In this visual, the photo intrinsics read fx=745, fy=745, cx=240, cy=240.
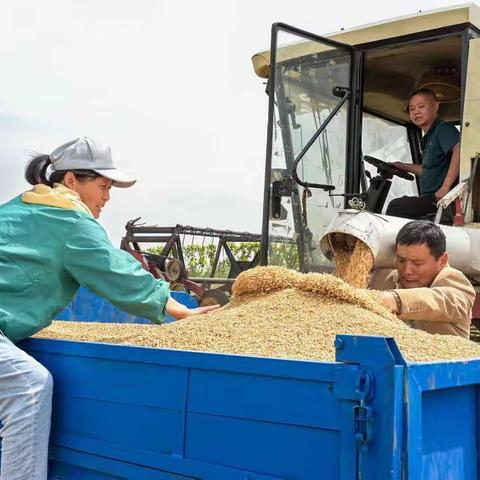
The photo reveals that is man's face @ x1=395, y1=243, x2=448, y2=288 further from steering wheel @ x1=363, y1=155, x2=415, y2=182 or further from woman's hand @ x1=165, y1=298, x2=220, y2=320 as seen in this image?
steering wheel @ x1=363, y1=155, x2=415, y2=182

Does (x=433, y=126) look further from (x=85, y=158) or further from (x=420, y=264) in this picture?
(x=85, y=158)

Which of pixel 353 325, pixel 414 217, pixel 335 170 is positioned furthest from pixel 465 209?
pixel 353 325

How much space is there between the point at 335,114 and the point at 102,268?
10.9 feet

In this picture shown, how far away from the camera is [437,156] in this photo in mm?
5391

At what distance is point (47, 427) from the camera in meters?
2.32

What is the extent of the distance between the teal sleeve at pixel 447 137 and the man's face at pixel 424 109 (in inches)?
7.4

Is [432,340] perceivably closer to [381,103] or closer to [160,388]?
[160,388]

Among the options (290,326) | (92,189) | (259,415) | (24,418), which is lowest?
(24,418)

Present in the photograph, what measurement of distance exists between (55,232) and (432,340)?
1332mm

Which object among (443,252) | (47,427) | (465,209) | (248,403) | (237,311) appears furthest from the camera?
(465,209)

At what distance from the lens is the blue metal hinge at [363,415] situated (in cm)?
166

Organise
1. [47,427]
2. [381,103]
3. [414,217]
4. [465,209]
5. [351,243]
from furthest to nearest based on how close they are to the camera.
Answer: [381,103], [414,217], [465,209], [351,243], [47,427]

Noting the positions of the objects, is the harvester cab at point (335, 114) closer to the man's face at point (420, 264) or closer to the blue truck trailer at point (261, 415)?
the man's face at point (420, 264)

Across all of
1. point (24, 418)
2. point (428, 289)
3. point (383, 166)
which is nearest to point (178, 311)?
point (24, 418)
